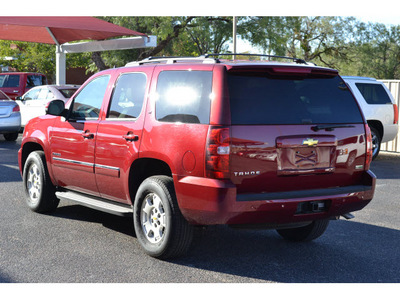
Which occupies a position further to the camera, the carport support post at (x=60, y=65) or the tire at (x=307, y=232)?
the carport support post at (x=60, y=65)

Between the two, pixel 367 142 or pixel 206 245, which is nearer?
pixel 367 142


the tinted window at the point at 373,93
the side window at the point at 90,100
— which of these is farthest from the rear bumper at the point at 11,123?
the side window at the point at 90,100

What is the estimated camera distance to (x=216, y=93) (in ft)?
16.0

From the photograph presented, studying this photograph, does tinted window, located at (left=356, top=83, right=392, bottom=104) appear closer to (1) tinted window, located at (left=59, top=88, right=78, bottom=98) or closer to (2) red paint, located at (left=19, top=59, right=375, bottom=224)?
(1) tinted window, located at (left=59, top=88, right=78, bottom=98)

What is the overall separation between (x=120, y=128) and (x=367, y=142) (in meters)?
2.43

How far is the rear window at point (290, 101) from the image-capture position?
16.0 feet

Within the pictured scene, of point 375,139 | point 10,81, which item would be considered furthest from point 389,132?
point 10,81

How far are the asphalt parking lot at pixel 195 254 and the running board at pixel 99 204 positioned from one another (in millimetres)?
327

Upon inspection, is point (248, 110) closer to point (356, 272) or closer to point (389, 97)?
point (356, 272)

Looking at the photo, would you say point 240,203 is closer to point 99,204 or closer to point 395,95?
point 99,204

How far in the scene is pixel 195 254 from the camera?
220 inches

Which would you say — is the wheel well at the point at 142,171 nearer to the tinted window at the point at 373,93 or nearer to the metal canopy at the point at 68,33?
the tinted window at the point at 373,93

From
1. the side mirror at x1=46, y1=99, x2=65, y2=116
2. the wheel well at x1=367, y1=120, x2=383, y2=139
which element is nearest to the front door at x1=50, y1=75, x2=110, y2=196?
the side mirror at x1=46, y1=99, x2=65, y2=116

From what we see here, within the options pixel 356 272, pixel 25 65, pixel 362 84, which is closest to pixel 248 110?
pixel 356 272
